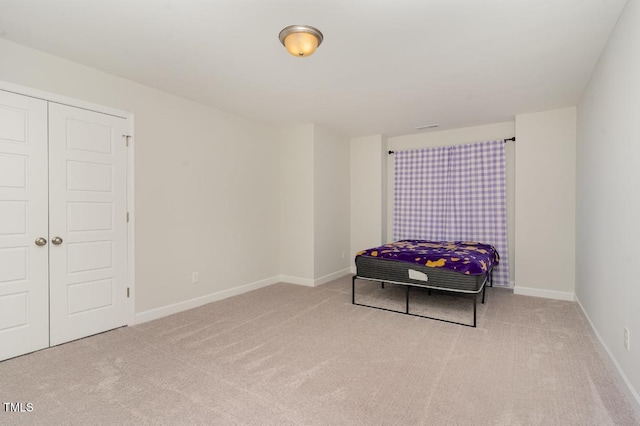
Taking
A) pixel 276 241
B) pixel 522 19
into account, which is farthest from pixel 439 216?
pixel 522 19

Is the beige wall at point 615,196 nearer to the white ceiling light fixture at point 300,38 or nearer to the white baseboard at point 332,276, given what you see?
the white ceiling light fixture at point 300,38

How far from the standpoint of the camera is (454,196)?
16.8ft

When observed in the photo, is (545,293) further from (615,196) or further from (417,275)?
(615,196)

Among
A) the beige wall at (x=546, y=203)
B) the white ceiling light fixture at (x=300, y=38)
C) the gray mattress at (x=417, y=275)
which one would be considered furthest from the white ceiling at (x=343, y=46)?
the gray mattress at (x=417, y=275)

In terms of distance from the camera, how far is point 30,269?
105 inches

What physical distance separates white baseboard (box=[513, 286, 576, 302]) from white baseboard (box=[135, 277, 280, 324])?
3625 millimetres

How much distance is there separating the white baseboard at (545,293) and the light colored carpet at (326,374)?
0.73 m

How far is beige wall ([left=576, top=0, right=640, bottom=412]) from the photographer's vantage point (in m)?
1.93

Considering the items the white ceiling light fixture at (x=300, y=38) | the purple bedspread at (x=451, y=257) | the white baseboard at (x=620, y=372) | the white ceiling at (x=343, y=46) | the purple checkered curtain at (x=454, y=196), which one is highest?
the white ceiling at (x=343, y=46)

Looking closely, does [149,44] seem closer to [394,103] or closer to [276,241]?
[394,103]

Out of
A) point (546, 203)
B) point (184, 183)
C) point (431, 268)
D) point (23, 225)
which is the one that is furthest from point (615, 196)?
point (23, 225)

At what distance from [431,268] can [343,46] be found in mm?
2350

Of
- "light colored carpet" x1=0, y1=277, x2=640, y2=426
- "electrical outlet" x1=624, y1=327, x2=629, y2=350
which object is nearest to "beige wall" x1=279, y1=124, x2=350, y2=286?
"light colored carpet" x1=0, y1=277, x2=640, y2=426

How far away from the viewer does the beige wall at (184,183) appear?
296cm
